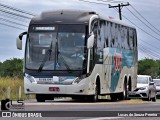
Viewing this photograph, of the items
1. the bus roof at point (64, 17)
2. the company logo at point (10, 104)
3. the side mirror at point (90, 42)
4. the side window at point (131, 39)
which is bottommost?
the company logo at point (10, 104)

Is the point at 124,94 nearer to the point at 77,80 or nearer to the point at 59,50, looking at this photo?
the point at 77,80

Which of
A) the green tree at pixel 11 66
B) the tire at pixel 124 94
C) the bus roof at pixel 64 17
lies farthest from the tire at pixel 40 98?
the green tree at pixel 11 66

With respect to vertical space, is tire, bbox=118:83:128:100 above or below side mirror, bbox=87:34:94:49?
below

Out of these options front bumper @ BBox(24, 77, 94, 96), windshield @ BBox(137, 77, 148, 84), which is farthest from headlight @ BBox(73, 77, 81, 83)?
windshield @ BBox(137, 77, 148, 84)

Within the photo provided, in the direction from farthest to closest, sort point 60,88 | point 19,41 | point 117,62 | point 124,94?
point 124,94, point 117,62, point 19,41, point 60,88

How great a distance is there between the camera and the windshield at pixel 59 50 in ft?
84.7

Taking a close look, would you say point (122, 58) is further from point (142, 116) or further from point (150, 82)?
point (142, 116)

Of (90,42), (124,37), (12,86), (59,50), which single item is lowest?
(12,86)

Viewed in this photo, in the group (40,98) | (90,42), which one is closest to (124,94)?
(40,98)

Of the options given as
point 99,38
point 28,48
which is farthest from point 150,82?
point 28,48

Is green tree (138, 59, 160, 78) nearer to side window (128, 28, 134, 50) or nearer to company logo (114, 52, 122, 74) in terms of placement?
side window (128, 28, 134, 50)

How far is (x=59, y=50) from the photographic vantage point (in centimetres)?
2584

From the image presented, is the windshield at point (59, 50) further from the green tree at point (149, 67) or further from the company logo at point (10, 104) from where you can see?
the green tree at point (149, 67)

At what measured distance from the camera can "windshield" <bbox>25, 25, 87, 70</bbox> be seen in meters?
25.8
